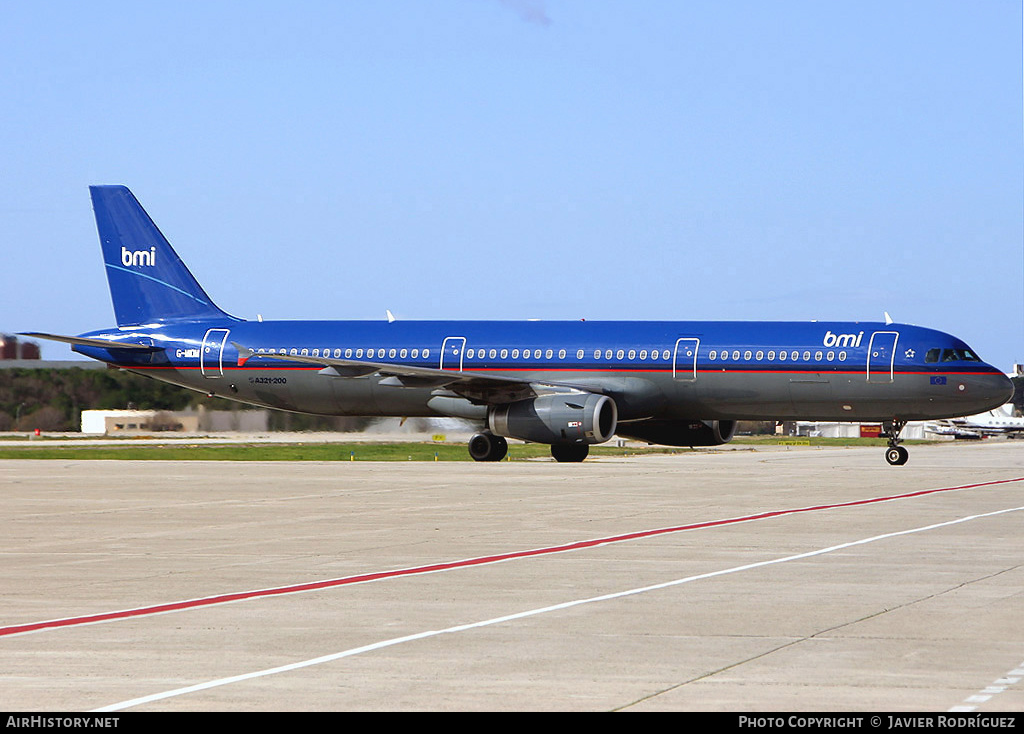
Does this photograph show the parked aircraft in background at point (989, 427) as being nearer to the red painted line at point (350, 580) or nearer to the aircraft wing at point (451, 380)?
the aircraft wing at point (451, 380)

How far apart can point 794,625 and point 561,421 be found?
28.2 meters

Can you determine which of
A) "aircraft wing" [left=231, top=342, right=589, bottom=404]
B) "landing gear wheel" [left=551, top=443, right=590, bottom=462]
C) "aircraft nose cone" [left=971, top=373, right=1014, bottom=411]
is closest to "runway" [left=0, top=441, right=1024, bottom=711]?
"aircraft nose cone" [left=971, top=373, right=1014, bottom=411]

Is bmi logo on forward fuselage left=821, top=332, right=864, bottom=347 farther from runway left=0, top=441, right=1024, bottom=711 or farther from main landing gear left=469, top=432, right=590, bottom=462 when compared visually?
runway left=0, top=441, right=1024, bottom=711

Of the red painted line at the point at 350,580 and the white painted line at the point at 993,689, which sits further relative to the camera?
the red painted line at the point at 350,580

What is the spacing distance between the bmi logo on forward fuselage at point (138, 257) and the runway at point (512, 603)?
23.3 metres

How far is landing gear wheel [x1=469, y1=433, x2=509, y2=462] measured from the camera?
42938mm

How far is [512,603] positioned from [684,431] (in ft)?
102

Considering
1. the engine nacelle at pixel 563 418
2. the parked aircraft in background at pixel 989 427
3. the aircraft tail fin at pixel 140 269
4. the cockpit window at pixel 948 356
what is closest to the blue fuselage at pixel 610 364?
the cockpit window at pixel 948 356

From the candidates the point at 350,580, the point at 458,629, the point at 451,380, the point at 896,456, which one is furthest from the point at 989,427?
the point at 458,629

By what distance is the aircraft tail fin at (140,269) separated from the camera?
157 ft

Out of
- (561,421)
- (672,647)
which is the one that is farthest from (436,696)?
(561,421)

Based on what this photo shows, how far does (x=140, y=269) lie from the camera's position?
4847 cm

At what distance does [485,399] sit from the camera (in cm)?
4206

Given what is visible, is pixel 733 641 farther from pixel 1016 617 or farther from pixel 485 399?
pixel 485 399
